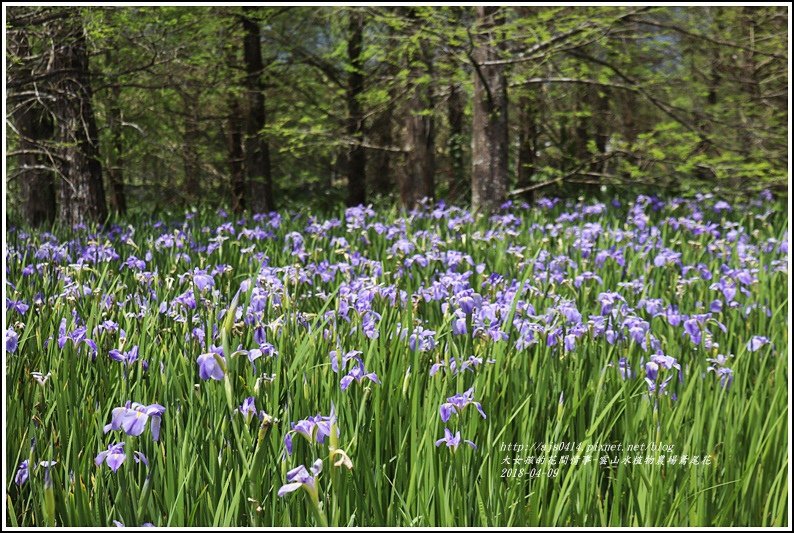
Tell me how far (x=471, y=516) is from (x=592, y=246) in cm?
323

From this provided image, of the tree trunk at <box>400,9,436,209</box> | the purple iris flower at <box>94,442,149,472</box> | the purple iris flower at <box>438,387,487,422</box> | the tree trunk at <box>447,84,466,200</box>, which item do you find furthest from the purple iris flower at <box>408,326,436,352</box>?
the tree trunk at <box>447,84,466,200</box>

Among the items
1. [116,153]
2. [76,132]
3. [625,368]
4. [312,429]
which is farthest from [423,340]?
[116,153]

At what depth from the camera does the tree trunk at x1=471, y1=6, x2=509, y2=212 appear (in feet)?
22.9

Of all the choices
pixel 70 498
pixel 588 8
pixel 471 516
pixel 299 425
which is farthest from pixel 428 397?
pixel 588 8

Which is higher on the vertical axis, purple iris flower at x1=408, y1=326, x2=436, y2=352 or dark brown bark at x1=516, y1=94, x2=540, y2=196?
dark brown bark at x1=516, y1=94, x2=540, y2=196

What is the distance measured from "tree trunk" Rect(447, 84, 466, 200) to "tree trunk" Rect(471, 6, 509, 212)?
5033 millimetres

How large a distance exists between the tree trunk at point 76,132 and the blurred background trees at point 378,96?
2 centimetres

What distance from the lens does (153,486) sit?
1593 mm

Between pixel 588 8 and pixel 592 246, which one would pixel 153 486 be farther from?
pixel 588 8

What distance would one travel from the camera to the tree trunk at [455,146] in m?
12.7

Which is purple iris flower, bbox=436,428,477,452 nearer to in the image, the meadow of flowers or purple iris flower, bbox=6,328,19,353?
the meadow of flowers

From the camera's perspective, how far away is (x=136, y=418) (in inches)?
61.2

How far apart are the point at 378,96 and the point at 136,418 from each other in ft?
24.3

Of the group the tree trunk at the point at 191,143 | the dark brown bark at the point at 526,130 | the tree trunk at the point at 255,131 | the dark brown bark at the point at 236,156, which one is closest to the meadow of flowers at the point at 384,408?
the tree trunk at the point at 191,143
